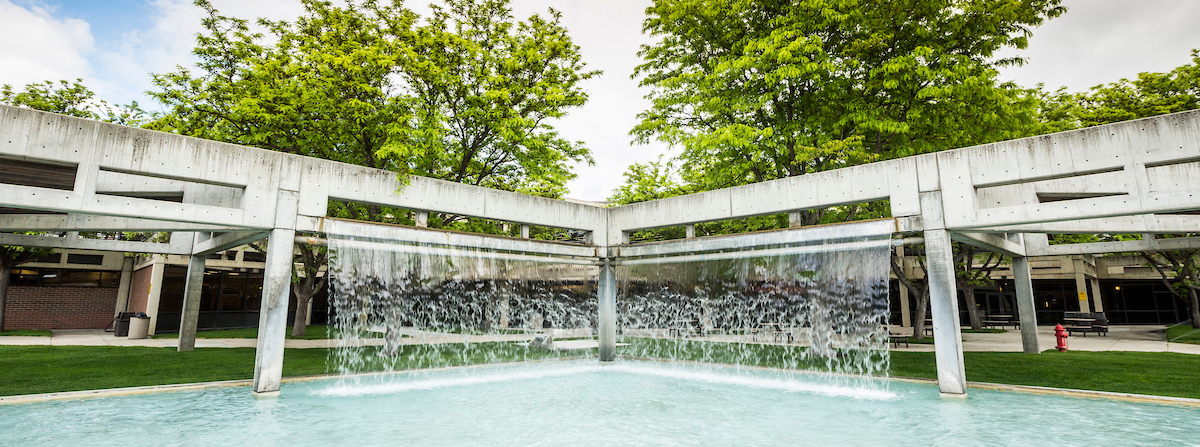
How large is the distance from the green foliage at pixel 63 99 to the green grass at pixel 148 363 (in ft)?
26.9

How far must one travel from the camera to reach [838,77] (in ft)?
46.7

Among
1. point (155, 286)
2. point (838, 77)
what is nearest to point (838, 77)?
point (838, 77)

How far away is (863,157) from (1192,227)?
6030 millimetres

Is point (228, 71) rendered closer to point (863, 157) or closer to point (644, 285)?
point (863, 157)

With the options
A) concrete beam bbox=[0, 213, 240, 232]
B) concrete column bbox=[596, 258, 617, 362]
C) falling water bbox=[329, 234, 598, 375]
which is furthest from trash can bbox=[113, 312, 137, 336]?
concrete column bbox=[596, 258, 617, 362]

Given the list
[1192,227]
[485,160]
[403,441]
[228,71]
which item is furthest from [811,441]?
[228,71]

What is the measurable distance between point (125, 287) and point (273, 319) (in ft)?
84.8

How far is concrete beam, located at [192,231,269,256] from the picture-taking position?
11705mm

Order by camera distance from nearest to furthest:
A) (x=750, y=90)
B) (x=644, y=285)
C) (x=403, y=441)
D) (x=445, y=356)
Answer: (x=403, y=441), (x=750, y=90), (x=445, y=356), (x=644, y=285)

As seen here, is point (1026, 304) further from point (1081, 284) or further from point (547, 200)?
point (1081, 284)

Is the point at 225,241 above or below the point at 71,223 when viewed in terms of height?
below

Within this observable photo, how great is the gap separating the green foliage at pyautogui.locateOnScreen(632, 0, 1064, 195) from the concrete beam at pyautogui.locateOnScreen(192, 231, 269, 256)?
35.0 feet

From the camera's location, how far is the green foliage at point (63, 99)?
18516mm

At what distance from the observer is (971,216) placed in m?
9.80
